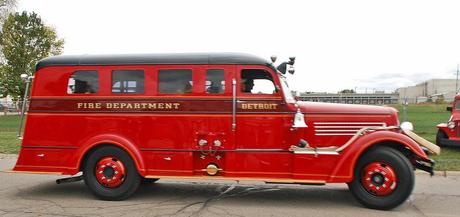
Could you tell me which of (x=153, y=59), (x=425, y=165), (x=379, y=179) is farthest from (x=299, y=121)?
(x=153, y=59)

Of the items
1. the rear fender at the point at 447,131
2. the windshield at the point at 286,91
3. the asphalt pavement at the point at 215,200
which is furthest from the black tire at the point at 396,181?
the rear fender at the point at 447,131

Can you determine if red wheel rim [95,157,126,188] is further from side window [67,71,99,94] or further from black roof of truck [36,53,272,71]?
black roof of truck [36,53,272,71]

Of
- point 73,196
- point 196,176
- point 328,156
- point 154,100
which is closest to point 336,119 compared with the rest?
point 328,156

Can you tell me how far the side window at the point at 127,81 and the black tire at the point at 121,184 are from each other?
95cm

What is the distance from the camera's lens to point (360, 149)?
664 centimetres

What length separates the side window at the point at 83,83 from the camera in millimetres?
7414

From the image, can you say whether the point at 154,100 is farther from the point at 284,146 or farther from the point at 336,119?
the point at 336,119

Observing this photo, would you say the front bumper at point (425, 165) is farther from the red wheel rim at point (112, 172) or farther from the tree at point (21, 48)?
the tree at point (21, 48)

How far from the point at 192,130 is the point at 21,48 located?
46.8 meters

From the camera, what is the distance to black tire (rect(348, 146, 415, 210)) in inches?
257

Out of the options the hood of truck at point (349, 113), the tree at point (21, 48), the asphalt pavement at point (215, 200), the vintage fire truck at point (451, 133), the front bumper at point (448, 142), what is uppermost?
the tree at point (21, 48)

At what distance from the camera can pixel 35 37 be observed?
49375mm

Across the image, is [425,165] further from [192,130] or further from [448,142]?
[448,142]

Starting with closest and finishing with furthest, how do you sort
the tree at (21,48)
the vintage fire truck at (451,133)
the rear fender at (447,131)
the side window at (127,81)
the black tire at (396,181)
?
1. the black tire at (396,181)
2. the side window at (127,81)
3. the vintage fire truck at (451,133)
4. the rear fender at (447,131)
5. the tree at (21,48)
